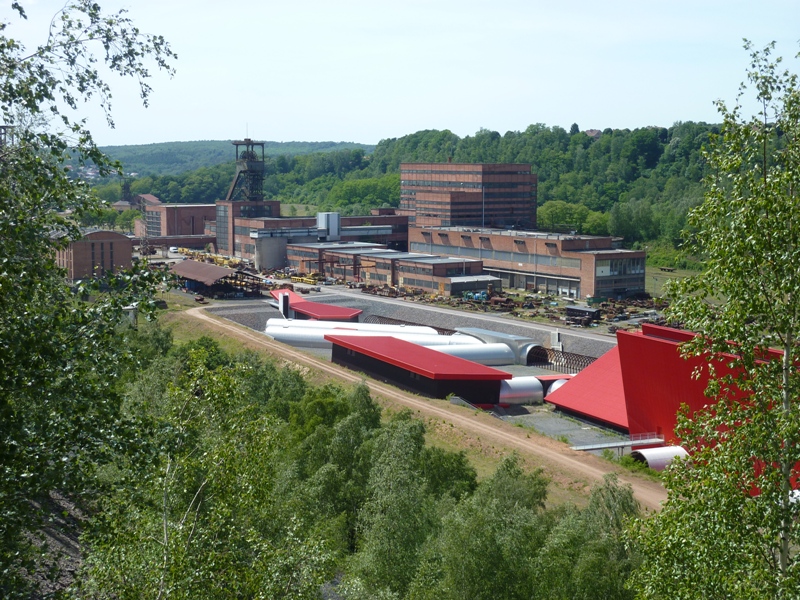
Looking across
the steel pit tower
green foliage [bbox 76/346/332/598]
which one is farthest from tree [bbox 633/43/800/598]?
the steel pit tower

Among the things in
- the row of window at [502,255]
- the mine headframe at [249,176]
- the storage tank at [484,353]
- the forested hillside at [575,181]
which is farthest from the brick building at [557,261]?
the mine headframe at [249,176]

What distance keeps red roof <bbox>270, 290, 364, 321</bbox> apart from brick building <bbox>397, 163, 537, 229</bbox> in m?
35.0

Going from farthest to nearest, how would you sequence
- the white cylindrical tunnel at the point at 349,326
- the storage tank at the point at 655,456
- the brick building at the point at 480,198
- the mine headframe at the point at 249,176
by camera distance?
1. the mine headframe at the point at 249,176
2. the brick building at the point at 480,198
3. the white cylindrical tunnel at the point at 349,326
4. the storage tank at the point at 655,456

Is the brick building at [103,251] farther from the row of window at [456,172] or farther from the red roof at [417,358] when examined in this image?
the row of window at [456,172]

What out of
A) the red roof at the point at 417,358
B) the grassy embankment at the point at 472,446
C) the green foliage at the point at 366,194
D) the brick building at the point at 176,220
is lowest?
the grassy embankment at the point at 472,446

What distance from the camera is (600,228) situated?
107438 mm

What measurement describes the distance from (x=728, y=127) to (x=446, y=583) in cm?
934

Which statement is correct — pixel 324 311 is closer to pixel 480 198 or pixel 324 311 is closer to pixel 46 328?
pixel 480 198

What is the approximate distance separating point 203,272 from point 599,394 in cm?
4633

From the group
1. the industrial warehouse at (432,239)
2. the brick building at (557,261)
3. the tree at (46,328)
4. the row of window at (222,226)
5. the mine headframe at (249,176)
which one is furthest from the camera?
the mine headframe at (249,176)

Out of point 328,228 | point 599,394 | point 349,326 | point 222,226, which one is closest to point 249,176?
point 222,226

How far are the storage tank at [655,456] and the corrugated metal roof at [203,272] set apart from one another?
48.7 m

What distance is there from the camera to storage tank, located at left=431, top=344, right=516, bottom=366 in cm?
4731

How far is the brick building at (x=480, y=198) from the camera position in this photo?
9688cm
